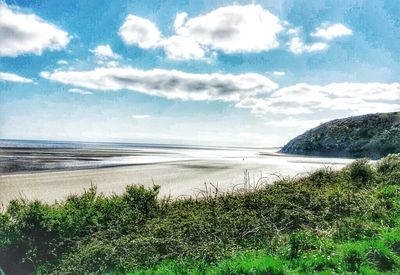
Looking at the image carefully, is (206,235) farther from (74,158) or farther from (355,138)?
(355,138)

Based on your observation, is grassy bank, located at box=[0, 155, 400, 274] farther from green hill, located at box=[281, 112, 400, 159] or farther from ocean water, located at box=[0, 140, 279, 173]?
green hill, located at box=[281, 112, 400, 159]

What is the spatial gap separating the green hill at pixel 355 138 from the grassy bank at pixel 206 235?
81.8 m

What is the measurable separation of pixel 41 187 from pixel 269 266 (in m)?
24.7

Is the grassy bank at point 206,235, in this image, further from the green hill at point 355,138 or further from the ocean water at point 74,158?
the green hill at point 355,138

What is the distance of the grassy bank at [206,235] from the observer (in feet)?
29.6

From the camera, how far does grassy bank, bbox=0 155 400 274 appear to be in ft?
29.6

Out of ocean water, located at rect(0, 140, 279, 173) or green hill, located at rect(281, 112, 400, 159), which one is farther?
green hill, located at rect(281, 112, 400, 159)

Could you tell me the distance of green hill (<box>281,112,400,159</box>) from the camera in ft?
306

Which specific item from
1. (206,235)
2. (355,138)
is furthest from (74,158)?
(355,138)

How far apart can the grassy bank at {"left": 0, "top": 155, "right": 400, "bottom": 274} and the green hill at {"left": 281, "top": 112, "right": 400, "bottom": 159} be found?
268ft

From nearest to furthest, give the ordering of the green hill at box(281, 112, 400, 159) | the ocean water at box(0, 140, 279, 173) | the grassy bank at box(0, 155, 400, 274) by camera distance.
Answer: the grassy bank at box(0, 155, 400, 274)
the ocean water at box(0, 140, 279, 173)
the green hill at box(281, 112, 400, 159)

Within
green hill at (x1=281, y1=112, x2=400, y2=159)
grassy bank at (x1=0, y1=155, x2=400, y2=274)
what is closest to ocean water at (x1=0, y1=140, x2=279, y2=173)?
green hill at (x1=281, y1=112, x2=400, y2=159)

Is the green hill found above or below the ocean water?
above

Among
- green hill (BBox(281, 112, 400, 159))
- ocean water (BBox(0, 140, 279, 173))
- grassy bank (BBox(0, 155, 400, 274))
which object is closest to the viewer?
grassy bank (BBox(0, 155, 400, 274))
